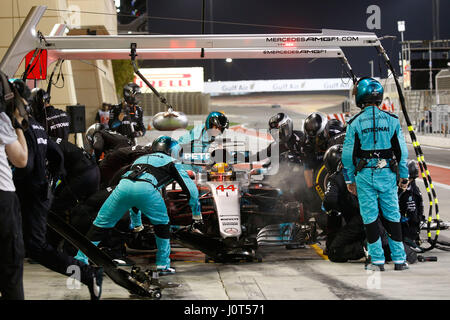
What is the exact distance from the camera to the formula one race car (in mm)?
8031

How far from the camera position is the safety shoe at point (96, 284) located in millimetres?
5926

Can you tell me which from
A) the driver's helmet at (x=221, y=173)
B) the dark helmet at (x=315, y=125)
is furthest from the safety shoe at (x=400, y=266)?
the dark helmet at (x=315, y=125)

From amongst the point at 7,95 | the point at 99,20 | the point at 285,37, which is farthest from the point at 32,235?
the point at 99,20

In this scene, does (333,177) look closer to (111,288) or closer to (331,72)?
(111,288)

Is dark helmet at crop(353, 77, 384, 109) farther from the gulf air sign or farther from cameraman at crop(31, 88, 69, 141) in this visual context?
the gulf air sign

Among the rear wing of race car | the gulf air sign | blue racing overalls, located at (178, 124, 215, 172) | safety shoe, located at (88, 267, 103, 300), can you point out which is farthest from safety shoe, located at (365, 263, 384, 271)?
the gulf air sign

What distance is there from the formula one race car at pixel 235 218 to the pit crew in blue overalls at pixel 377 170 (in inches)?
48.7

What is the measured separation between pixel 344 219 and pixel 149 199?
8.67ft

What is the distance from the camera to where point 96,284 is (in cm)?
599

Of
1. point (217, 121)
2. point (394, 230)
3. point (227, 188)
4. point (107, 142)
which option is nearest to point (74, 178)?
point (227, 188)

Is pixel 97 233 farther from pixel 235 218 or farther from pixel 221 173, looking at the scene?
pixel 221 173

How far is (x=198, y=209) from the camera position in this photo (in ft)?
25.5

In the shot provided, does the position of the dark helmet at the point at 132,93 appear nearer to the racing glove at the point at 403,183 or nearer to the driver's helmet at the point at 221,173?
the driver's helmet at the point at 221,173
